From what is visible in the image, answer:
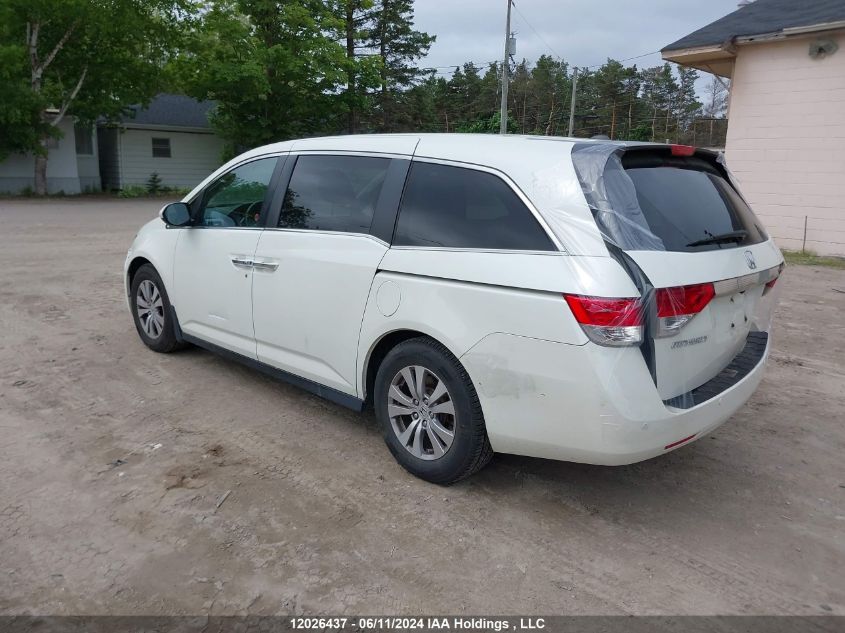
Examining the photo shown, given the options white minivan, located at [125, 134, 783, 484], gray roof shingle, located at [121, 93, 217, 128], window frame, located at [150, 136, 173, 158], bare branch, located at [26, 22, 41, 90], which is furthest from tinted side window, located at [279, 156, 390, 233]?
window frame, located at [150, 136, 173, 158]

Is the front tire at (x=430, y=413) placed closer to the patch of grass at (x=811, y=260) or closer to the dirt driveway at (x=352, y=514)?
the dirt driveway at (x=352, y=514)

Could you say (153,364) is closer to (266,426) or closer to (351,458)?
(266,426)

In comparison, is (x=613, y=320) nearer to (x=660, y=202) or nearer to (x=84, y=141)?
(x=660, y=202)

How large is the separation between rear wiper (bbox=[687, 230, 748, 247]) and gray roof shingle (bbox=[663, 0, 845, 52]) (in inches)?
420

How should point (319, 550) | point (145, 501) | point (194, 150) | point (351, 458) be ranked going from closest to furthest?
point (319, 550), point (145, 501), point (351, 458), point (194, 150)

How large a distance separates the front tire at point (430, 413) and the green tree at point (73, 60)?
22.6 meters

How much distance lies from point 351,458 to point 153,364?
7.84 ft

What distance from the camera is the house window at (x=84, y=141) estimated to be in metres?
27.8

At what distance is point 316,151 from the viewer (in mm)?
4340

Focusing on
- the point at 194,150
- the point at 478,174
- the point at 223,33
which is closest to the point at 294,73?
the point at 223,33

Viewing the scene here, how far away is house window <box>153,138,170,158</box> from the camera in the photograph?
30.0 meters

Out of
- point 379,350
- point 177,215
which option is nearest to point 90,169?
point 177,215

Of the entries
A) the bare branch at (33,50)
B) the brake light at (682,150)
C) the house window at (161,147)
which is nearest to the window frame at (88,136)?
the house window at (161,147)

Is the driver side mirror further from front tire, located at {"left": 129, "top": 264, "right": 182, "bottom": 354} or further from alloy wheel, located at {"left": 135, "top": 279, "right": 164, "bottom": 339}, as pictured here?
alloy wheel, located at {"left": 135, "top": 279, "right": 164, "bottom": 339}
